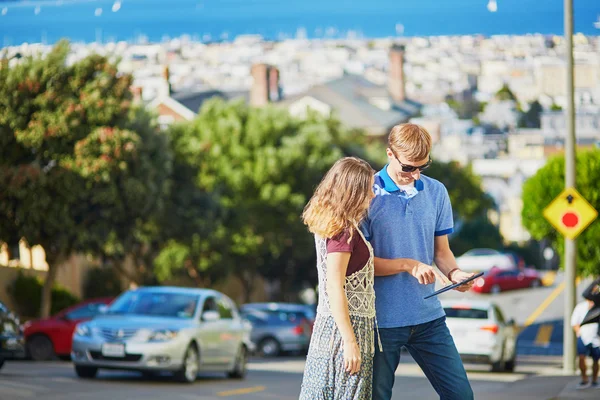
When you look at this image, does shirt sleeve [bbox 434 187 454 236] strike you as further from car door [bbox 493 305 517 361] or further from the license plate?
car door [bbox 493 305 517 361]

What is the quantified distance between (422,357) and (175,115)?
2741 inches

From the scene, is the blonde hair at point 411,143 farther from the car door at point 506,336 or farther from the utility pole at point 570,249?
the car door at point 506,336

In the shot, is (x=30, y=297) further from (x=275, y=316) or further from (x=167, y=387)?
(x=167, y=387)

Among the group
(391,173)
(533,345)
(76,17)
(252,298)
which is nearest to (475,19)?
(76,17)

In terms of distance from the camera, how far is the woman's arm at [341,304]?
5500 millimetres

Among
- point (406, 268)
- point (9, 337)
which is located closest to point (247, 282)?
point (9, 337)

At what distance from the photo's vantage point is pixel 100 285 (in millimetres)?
40781

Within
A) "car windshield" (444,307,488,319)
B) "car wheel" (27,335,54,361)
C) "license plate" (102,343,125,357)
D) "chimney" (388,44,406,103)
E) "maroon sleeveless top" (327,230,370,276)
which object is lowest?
"car wheel" (27,335,54,361)

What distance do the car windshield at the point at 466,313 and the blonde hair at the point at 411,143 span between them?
60.1 feet

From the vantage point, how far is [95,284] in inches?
1602

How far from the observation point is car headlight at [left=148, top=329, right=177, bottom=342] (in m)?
15.8

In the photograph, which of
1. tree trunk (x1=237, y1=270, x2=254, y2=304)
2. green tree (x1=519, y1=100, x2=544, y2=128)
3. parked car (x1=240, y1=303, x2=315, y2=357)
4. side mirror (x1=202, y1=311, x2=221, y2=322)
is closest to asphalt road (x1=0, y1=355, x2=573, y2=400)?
side mirror (x1=202, y1=311, x2=221, y2=322)

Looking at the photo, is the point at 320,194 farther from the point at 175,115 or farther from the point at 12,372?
the point at 175,115

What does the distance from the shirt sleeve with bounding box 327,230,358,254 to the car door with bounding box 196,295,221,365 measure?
11.1m
